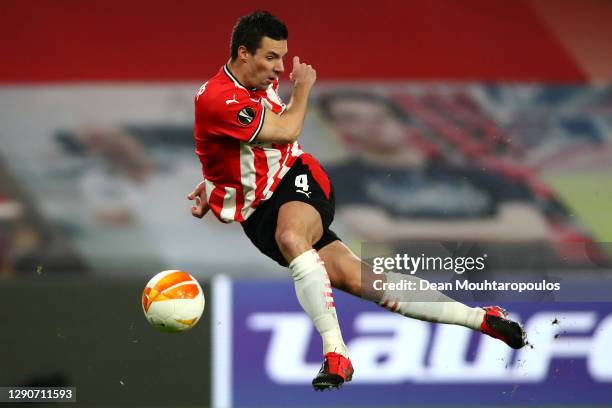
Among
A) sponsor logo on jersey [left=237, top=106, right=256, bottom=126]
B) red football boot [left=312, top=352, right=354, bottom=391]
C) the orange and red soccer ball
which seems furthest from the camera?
the orange and red soccer ball

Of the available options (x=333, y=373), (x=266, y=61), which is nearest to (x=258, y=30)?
(x=266, y=61)

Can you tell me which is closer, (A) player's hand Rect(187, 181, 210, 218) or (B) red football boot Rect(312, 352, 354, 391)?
(B) red football boot Rect(312, 352, 354, 391)

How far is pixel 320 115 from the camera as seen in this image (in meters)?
9.84

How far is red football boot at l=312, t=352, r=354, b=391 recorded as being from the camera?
515 centimetres

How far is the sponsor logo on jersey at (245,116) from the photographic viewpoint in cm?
553

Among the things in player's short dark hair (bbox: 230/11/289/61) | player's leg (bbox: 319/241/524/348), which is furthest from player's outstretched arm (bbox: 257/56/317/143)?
player's leg (bbox: 319/241/524/348)

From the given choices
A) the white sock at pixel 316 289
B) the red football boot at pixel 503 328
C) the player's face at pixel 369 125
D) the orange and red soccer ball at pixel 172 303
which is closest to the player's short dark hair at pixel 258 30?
the white sock at pixel 316 289

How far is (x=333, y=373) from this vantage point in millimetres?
5180

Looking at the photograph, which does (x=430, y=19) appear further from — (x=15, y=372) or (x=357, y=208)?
(x=15, y=372)

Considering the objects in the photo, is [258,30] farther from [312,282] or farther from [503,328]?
[503,328]

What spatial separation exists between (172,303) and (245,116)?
96 cm

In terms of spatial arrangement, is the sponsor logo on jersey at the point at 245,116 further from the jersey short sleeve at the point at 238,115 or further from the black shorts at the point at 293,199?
the black shorts at the point at 293,199

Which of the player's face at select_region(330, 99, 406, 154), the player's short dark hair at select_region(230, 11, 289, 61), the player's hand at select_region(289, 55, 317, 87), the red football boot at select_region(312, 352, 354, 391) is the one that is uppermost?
the player's face at select_region(330, 99, 406, 154)

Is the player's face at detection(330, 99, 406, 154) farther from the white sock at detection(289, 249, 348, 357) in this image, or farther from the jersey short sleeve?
the white sock at detection(289, 249, 348, 357)
